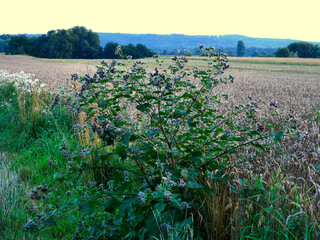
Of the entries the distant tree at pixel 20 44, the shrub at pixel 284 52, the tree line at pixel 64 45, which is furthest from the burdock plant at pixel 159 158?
the shrub at pixel 284 52

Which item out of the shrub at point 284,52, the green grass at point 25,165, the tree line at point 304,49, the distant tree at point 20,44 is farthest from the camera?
the tree line at point 304,49

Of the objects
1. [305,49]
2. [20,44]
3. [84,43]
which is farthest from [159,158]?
[305,49]

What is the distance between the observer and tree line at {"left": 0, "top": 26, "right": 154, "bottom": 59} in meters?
68.2

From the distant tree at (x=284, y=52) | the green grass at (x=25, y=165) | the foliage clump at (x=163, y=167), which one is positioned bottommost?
the green grass at (x=25, y=165)

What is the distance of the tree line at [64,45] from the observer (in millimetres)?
68188

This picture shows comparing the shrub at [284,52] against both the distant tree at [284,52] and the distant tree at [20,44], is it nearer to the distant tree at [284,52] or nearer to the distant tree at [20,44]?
the distant tree at [284,52]

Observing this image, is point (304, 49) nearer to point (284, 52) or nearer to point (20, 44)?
point (284, 52)

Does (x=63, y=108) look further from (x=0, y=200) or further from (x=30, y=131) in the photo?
(x=0, y=200)

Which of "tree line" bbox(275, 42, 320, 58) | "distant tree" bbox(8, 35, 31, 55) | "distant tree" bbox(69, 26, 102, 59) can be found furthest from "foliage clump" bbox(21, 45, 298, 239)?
"tree line" bbox(275, 42, 320, 58)

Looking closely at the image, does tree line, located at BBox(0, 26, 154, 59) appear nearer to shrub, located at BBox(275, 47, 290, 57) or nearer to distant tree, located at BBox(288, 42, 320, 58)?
shrub, located at BBox(275, 47, 290, 57)

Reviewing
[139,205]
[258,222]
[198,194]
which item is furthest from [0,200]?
[258,222]

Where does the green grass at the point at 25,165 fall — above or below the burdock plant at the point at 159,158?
below

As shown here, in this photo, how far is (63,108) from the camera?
22.6 ft

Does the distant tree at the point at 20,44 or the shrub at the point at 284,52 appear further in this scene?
the shrub at the point at 284,52
